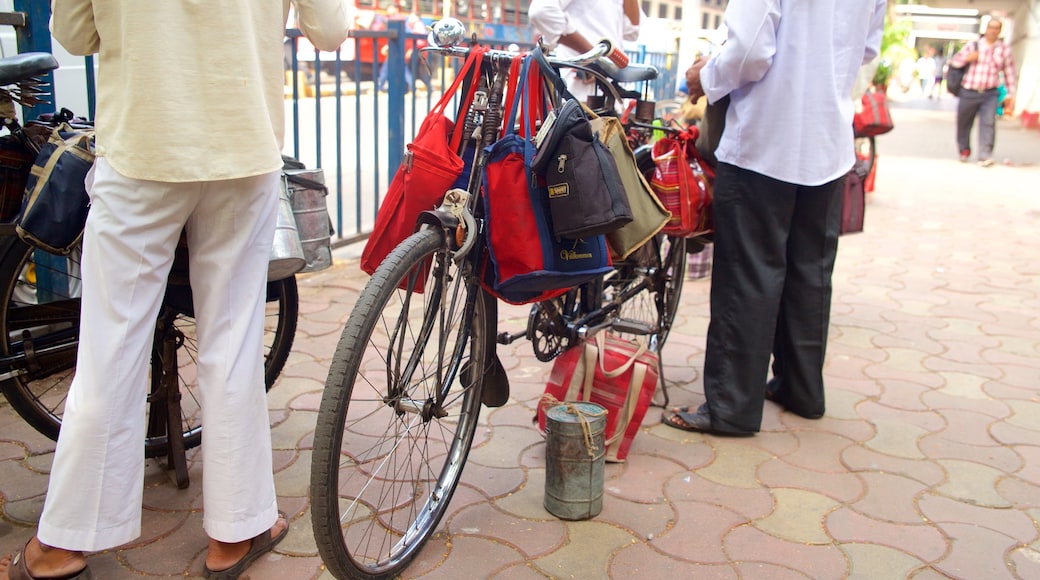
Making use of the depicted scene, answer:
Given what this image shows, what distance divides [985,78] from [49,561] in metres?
13.0

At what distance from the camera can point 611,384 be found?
10.1ft

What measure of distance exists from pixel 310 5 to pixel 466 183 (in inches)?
24.5

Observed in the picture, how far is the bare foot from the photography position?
2121 millimetres

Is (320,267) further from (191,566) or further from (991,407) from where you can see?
(991,407)

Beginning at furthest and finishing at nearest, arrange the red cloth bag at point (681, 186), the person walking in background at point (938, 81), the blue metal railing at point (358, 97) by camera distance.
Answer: the person walking in background at point (938, 81)
the blue metal railing at point (358, 97)
the red cloth bag at point (681, 186)

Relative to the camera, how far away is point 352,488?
2795 mm

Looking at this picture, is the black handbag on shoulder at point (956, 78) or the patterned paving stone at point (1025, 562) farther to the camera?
the black handbag on shoulder at point (956, 78)

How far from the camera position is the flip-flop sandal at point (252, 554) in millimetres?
2258

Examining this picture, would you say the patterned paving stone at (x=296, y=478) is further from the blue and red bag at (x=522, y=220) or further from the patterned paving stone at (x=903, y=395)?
the patterned paving stone at (x=903, y=395)

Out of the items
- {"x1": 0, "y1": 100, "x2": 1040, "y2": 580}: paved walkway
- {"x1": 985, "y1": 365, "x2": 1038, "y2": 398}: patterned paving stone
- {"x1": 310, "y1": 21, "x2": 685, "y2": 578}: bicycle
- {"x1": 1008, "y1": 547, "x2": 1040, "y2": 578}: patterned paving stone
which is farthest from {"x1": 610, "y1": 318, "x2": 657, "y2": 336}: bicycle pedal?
{"x1": 985, "y1": 365, "x2": 1038, "y2": 398}: patterned paving stone

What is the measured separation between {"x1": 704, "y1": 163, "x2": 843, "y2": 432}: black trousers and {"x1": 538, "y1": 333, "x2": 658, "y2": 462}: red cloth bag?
1.32ft

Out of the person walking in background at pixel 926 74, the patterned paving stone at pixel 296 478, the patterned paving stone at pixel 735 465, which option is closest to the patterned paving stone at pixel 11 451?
the patterned paving stone at pixel 296 478

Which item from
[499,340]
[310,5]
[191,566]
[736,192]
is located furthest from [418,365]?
[736,192]

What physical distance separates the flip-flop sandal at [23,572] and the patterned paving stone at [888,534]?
2.11m
